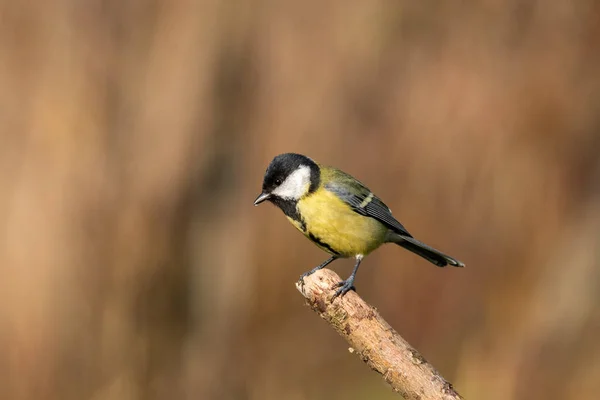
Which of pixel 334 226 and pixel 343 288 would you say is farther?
pixel 334 226

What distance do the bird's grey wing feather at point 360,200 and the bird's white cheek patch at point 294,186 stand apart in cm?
8

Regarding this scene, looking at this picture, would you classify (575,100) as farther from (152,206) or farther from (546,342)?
(152,206)

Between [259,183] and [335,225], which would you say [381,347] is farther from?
[259,183]

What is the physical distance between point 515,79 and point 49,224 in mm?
2442

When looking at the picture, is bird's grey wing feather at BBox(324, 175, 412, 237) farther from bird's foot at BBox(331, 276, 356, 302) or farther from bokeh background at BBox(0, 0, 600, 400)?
bokeh background at BBox(0, 0, 600, 400)

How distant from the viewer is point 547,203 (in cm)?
375

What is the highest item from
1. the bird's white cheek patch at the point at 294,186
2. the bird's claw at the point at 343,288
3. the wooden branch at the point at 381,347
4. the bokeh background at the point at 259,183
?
the bird's white cheek patch at the point at 294,186

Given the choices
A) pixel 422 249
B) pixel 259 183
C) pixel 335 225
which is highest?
pixel 335 225

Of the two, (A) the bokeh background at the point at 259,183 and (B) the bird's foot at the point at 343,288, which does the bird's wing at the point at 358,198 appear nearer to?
(B) the bird's foot at the point at 343,288

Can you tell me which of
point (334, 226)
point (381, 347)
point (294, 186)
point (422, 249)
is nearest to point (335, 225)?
point (334, 226)

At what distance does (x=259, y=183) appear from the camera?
3.75m

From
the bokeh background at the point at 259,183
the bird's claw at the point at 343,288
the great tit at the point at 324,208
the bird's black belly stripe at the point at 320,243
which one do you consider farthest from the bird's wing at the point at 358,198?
the bokeh background at the point at 259,183

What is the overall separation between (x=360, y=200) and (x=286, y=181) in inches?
9.9

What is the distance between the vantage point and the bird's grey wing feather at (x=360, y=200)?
200cm
